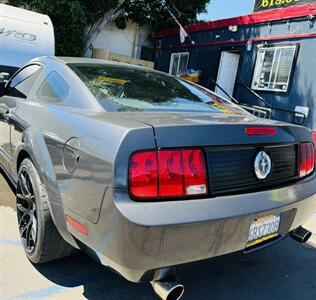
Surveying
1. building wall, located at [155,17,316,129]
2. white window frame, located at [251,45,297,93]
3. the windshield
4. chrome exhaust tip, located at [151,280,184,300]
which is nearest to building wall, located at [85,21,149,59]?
building wall, located at [155,17,316,129]

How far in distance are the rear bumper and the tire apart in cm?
45

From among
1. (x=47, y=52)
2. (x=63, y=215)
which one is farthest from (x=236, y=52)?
(x=63, y=215)

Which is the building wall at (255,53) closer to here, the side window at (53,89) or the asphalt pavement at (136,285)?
the asphalt pavement at (136,285)

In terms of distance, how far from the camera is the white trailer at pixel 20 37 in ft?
26.6

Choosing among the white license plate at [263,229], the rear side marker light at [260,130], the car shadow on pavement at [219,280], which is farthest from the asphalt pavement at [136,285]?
the rear side marker light at [260,130]

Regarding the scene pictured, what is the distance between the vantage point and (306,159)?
8.84 ft

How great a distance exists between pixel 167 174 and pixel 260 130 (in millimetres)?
742

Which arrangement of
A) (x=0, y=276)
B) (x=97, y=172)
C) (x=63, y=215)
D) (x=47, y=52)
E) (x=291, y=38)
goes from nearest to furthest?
(x=97, y=172), (x=63, y=215), (x=0, y=276), (x=47, y=52), (x=291, y=38)

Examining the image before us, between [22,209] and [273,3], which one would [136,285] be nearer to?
[22,209]

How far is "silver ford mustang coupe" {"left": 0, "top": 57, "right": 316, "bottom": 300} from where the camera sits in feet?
5.89

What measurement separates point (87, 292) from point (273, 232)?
1.30m

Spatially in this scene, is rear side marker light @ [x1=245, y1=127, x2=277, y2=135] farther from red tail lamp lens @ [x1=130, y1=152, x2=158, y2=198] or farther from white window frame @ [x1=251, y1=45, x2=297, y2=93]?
white window frame @ [x1=251, y1=45, x2=297, y2=93]

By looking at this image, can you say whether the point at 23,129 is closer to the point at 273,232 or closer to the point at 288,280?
the point at 273,232

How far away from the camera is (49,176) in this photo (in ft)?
7.60
